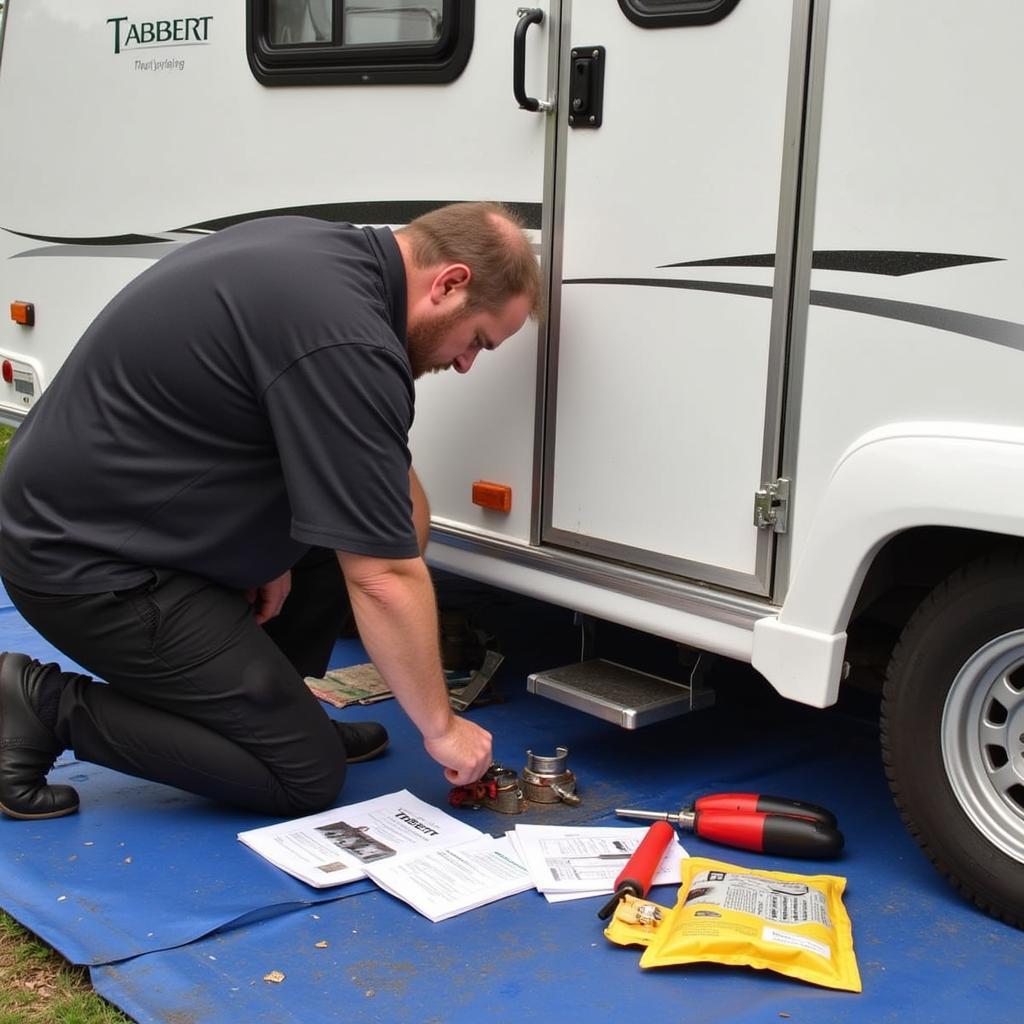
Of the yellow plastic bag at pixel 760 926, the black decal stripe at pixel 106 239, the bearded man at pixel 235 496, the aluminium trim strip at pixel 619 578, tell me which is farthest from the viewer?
the black decal stripe at pixel 106 239

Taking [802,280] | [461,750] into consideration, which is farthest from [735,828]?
[802,280]

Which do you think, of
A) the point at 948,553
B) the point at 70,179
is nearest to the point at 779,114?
the point at 948,553

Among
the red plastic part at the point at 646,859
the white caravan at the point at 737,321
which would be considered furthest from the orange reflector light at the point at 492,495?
the red plastic part at the point at 646,859

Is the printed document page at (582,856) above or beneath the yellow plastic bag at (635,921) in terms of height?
beneath

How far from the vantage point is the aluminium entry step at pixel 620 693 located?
10.7 ft

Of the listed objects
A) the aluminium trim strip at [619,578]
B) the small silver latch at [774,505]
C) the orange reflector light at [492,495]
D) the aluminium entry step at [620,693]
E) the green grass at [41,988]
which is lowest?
the green grass at [41,988]

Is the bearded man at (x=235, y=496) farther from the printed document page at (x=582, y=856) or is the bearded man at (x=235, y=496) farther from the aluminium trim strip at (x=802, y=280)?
the aluminium trim strip at (x=802, y=280)

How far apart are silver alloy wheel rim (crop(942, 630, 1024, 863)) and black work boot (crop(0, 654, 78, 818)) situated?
191 centimetres

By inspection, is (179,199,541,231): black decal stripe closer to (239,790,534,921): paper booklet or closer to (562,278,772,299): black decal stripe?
(562,278,772,299): black decal stripe

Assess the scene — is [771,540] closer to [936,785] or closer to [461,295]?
[936,785]

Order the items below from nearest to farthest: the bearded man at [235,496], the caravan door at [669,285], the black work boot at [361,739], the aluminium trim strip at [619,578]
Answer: the bearded man at [235,496] → the caravan door at [669,285] → the aluminium trim strip at [619,578] → the black work boot at [361,739]

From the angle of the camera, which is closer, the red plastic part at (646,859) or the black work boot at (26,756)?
the red plastic part at (646,859)

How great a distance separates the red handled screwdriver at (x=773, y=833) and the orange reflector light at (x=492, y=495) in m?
0.95

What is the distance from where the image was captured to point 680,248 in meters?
3.04
